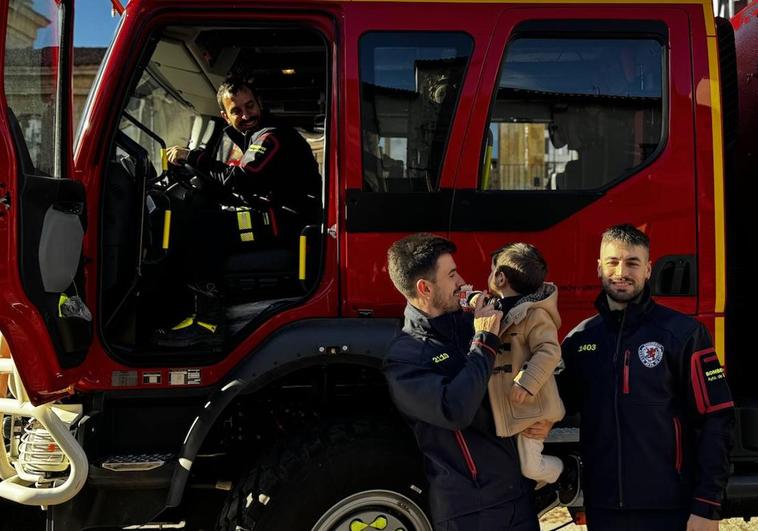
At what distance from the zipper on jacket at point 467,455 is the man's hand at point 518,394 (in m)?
0.21

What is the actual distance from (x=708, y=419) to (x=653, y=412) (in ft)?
0.54

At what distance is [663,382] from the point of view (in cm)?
254

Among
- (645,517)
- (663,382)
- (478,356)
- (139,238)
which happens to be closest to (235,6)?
(139,238)

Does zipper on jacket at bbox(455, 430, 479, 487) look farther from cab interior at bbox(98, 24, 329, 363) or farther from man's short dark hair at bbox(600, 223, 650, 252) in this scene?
cab interior at bbox(98, 24, 329, 363)

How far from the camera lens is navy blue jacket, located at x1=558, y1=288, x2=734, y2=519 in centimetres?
248

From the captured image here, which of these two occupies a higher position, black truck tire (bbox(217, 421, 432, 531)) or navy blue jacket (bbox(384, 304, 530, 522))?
navy blue jacket (bbox(384, 304, 530, 522))

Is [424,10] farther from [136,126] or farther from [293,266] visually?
[136,126]

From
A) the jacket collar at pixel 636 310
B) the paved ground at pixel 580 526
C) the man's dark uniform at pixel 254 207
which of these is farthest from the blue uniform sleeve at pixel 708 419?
the paved ground at pixel 580 526

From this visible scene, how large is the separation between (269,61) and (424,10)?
129 centimetres

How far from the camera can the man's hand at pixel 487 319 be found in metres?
2.38

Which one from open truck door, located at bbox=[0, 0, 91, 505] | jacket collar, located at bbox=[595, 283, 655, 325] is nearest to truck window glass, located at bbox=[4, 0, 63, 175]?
open truck door, located at bbox=[0, 0, 91, 505]

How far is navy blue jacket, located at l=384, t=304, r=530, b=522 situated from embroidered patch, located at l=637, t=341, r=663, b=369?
515 mm

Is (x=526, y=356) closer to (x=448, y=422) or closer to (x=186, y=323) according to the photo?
(x=448, y=422)

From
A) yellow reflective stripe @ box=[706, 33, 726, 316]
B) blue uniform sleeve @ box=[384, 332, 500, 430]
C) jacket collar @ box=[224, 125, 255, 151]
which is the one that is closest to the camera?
blue uniform sleeve @ box=[384, 332, 500, 430]
